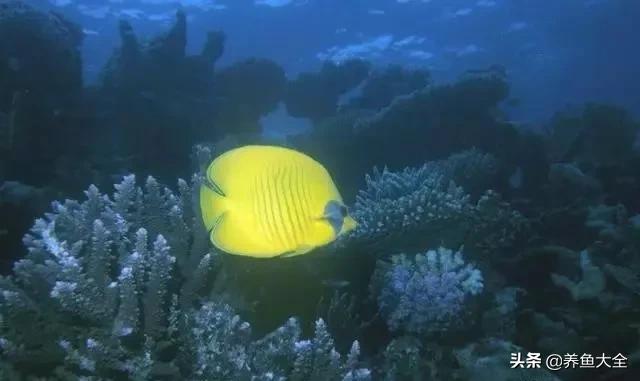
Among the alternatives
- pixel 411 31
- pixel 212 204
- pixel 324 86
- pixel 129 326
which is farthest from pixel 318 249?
pixel 411 31

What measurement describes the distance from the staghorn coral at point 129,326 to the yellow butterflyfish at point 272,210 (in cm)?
125

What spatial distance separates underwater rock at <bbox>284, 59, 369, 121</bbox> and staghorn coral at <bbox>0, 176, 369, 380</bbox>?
387 inches

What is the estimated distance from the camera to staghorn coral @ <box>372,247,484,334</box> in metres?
3.76

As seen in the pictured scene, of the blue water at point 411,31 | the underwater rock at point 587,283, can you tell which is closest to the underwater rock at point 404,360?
the underwater rock at point 587,283

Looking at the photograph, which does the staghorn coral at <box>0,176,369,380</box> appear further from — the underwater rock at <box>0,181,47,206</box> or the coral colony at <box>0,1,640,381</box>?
the underwater rock at <box>0,181,47,206</box>

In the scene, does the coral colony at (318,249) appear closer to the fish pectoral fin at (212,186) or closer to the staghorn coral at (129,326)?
the staghorn coral at (129,326)

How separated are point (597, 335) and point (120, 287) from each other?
12.3ft

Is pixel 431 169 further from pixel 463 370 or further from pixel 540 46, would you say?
pixel 540 46

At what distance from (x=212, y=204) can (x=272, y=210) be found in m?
0.21

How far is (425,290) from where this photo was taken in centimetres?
385

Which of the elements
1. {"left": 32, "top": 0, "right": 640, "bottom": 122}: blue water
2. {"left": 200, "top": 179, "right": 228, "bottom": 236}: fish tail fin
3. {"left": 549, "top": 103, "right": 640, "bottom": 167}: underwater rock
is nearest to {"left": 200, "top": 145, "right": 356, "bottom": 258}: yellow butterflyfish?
{"left": 200, "top": 179, "right": 228, "bottom": 236}: fish tail fin

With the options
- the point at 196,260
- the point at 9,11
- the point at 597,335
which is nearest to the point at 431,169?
the point at 597,335

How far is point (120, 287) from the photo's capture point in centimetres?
265

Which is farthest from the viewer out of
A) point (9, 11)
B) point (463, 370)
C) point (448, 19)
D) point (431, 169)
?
point (448, 19)
